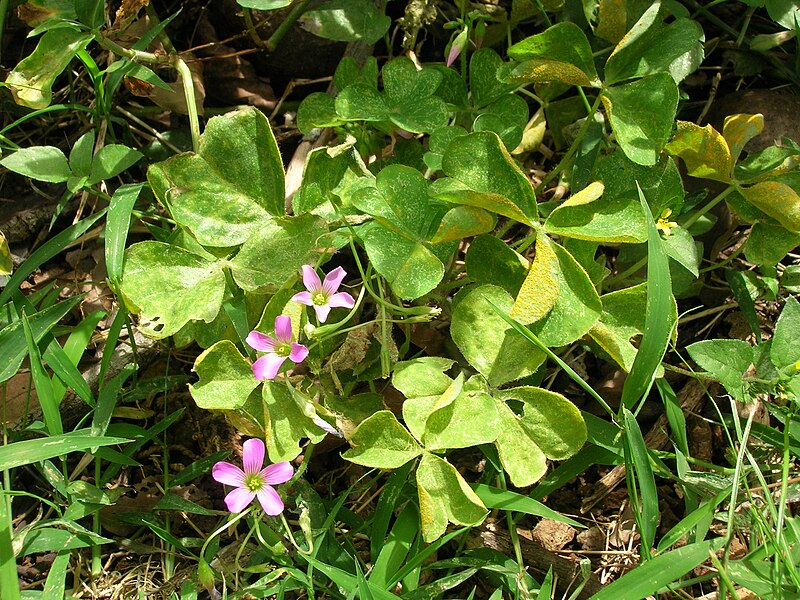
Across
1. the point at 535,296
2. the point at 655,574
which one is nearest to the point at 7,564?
the point at 535,296

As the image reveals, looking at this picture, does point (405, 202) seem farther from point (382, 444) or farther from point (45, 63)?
point (45, 63)

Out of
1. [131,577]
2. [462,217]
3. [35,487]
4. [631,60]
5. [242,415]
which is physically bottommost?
[131,577]

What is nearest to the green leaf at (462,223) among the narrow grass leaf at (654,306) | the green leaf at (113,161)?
the narrow grass leaf at (654,306)

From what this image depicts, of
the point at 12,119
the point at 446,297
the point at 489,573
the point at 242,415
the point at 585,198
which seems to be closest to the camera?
the point at 585,198

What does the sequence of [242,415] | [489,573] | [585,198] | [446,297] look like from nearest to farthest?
[585,198] → [242,415] → [489,573] → [446,297]

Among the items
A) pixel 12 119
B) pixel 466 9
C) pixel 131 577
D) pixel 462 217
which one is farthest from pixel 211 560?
pixel 466 9

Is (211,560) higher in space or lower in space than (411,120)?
lower

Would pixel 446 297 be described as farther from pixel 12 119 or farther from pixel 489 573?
pixel 12 119
